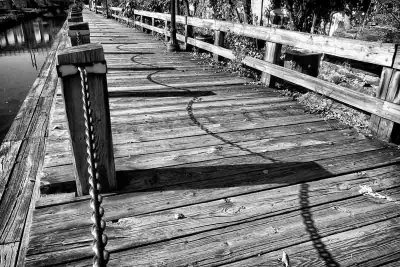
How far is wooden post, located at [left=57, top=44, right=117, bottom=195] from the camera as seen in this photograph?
207 cm

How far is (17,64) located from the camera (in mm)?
19859

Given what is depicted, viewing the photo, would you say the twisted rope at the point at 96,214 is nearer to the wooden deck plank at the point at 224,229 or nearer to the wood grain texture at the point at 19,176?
the wooden deck plank at the point at 224,229

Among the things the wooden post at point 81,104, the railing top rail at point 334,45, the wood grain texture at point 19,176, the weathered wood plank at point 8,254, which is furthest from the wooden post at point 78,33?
the railing top rail at point 334,45

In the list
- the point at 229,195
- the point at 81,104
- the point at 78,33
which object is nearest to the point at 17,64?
the point at 78,33

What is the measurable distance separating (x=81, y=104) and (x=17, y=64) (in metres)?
21.2

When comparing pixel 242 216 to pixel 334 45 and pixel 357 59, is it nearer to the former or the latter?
pixel 357 59

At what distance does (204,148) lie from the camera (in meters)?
3.39

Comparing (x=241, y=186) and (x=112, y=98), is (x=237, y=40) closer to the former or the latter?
(x=112, y=98)

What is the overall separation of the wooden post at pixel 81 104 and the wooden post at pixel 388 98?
3.08 metres

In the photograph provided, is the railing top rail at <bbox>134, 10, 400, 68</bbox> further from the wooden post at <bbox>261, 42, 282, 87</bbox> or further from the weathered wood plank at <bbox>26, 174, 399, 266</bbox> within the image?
the weathered wood plank at <bbox>26, 174, 399, 266</bbox>

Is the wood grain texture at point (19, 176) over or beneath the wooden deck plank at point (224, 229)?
beneath

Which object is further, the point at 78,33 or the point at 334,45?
the point at 78,33

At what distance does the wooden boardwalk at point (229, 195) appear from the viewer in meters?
2.02

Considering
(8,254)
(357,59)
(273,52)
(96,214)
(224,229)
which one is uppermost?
(357,59)
